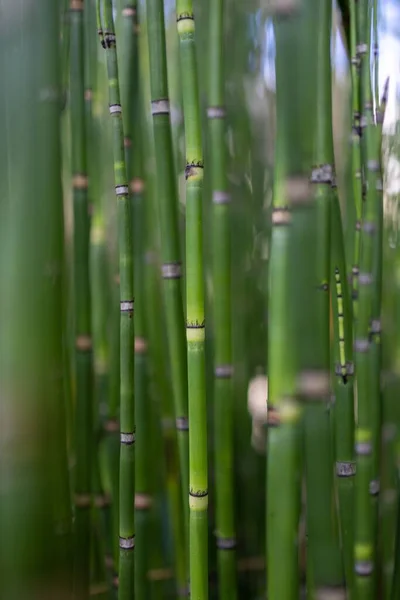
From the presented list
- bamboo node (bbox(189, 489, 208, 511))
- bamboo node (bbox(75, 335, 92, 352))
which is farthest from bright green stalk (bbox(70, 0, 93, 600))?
bamboo node (bbox(189, 489, 208, 511))

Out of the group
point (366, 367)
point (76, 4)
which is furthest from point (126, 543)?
point (76, 4)

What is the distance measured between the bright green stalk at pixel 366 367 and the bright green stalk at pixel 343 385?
18 millimetres

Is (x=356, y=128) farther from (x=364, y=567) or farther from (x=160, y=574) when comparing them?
(x=160, y=574)

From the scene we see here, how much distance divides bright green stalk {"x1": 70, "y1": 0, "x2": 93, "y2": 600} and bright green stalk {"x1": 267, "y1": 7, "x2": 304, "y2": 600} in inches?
11.0

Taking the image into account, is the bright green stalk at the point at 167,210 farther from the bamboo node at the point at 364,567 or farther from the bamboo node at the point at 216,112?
the bamboo node at the point at 364,567

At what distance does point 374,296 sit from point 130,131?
0.31 m

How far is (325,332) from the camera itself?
0.33 m

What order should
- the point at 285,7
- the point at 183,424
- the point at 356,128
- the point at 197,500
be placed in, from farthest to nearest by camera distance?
the point at 356,128, the point at 183,424, the point at 197,500, the point at 285,7

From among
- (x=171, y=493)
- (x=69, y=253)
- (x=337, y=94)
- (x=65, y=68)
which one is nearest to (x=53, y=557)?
(x=171, y=493)

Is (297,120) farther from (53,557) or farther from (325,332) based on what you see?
(53,557)

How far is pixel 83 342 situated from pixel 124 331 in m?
0.14

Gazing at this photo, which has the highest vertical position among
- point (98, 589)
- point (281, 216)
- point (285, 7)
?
point (285, 7)

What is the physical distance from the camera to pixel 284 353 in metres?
0.32

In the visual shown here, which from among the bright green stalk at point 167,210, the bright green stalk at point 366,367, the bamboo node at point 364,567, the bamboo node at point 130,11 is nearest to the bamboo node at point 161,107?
the bright green stalk at point 167,210
